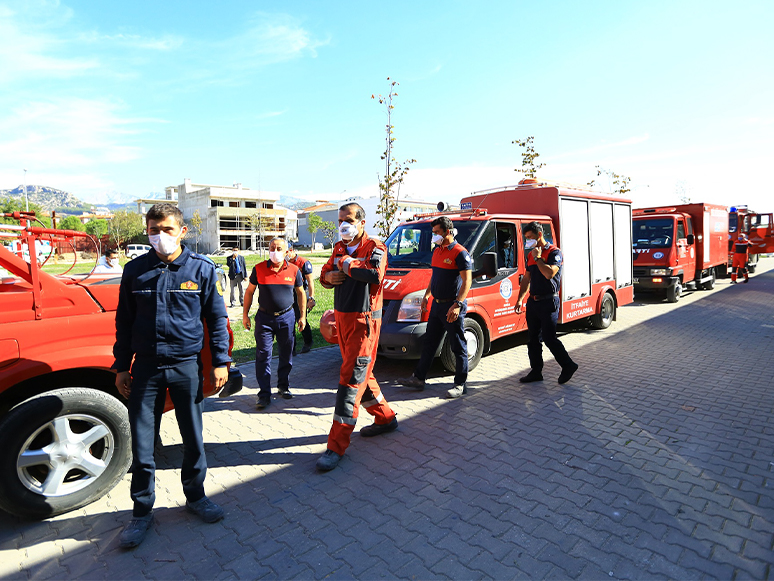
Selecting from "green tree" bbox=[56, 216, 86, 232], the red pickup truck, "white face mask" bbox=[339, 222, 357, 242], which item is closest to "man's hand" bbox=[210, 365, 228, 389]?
the red pickup truck

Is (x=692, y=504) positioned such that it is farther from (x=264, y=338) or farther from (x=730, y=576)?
(x=264, y=338)

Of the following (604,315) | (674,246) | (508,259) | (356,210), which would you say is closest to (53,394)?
(356,210)

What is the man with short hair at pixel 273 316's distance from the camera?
216 inches

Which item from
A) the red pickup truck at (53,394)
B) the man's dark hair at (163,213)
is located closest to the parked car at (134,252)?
the man's dark hair at (163,213)

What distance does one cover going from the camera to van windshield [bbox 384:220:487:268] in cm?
683

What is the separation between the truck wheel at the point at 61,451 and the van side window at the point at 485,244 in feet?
15.2

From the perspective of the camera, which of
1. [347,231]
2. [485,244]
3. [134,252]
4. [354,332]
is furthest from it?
[134,252]

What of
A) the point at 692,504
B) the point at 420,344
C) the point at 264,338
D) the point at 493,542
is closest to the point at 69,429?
the point at 264,338

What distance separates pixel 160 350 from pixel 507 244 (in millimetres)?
5413

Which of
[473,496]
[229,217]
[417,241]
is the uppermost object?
[229,217]

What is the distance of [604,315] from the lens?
373 inches

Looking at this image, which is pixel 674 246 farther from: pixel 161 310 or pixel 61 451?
pixel 61 451

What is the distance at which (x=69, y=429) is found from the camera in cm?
324

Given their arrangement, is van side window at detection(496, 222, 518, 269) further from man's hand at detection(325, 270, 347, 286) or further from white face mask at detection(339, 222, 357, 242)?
man's hand at detection(325, 270, 347, 286)
